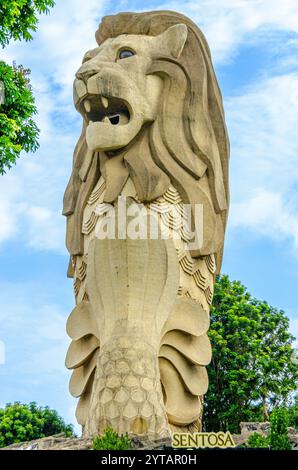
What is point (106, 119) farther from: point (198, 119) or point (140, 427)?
point (140, 427)

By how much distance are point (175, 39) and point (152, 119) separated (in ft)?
4.35

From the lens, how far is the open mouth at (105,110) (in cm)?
962

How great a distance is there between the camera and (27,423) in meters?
18.4

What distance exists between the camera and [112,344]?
28.3ft

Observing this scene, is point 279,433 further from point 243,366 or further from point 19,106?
point 243,366

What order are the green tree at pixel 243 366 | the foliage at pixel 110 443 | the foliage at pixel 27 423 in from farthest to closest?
1. the foliage at pixel 27 423
2. the green tree at pixel 243 366
3. the foliage at pixel 110 443

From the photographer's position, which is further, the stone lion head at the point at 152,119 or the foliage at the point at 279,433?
the stone lion head at the point at 152,119

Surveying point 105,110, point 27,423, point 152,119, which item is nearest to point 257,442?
point 152,119

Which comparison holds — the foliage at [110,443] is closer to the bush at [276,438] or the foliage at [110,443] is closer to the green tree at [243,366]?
the bush at [276,438]

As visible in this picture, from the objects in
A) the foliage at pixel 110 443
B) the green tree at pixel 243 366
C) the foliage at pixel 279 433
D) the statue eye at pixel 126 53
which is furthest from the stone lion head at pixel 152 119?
the green tree at pixel 243 366

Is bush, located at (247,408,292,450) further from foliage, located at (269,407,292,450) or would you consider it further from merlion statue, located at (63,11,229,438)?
merlion statue, located at (63,11,229,438)

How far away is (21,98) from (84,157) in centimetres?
171

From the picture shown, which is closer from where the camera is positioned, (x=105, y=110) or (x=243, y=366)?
(x=105, y=110)

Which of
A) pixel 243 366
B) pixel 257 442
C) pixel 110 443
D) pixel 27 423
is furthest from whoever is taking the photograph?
pixel 27 423
